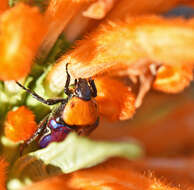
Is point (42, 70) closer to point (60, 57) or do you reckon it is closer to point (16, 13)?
point (60, 57)

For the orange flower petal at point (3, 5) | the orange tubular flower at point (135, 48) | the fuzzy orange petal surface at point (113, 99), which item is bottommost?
the fuzzy orange petal surface at point (113, 99)

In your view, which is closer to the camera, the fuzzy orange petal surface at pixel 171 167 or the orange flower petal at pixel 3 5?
the orange flower petal at pixel 3 5

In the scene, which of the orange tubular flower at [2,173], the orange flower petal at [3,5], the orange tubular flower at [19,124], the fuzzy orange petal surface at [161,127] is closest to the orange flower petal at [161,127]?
the fuzzy orange petal surface at [161,127]

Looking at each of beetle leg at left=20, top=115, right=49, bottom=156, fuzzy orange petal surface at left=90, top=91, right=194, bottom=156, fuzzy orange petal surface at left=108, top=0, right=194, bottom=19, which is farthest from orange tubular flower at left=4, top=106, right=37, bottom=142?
fuzzy orange petal surface at left=90, top=91, right=194, bottom=156

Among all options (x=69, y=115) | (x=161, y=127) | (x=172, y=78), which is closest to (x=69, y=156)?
(x=69, y=115)

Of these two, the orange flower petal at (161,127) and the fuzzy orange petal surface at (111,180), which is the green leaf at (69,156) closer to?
the fuzzy orange petal surface at (111,180)

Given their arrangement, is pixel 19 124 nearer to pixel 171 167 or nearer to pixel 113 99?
pixel 113 99

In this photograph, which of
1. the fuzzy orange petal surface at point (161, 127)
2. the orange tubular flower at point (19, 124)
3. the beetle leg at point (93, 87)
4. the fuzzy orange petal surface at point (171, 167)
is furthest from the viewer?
the fuzzy orange petal surface at point (161, 127)

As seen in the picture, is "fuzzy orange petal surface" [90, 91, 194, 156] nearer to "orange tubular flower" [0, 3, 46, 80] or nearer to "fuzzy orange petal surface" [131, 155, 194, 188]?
"fuzzy orange petal surface" [131, 155, 194, 188]
